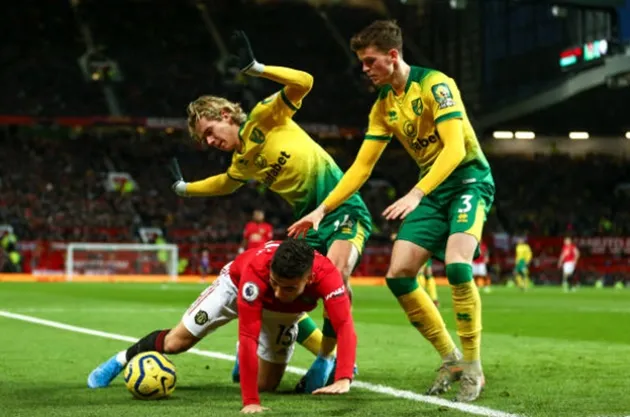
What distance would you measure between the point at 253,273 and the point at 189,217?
1374 inches

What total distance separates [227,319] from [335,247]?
97cm

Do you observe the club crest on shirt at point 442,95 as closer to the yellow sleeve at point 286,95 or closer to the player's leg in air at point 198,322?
the yellow sleeve at point 286,95

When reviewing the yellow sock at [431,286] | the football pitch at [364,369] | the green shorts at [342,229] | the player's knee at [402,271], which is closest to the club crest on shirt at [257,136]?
the green shorts at [342,229]

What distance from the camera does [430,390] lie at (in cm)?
676

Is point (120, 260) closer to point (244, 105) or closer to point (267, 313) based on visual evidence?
point (244, 105)

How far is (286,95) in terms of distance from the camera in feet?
24.3

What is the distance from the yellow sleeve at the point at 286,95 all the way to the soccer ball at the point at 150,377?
1.85 meters

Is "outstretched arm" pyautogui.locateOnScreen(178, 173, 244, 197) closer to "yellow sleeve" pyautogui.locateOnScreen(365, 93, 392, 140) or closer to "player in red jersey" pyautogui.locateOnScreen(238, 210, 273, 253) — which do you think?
"yellow sleeve" pyautogui.locateOnScreen(365, 93, 392, 140)

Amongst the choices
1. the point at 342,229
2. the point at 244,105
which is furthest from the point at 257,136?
the point at 244,105

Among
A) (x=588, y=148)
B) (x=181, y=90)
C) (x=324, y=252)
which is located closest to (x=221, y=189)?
(x=324, y=252)

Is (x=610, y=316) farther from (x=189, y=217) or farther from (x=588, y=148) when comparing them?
(x=588, y=148)

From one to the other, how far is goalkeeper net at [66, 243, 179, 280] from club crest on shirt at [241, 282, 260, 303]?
2923 cm

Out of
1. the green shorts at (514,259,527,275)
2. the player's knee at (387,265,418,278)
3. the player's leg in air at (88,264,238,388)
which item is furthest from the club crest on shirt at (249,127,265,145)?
the green shorts at (514,259,527,275)

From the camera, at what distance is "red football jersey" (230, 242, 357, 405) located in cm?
570
